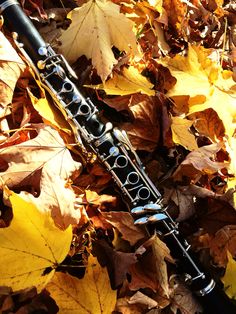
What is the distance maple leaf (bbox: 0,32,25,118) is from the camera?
4.46 feet

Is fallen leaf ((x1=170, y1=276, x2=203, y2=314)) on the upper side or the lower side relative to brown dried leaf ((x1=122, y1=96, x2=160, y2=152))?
lower

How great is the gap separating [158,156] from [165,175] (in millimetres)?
82

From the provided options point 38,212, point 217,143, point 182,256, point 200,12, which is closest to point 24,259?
point 38,212

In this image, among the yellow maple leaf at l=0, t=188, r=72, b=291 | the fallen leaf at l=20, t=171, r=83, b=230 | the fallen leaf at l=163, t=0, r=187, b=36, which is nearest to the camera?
the yellow maple leaf at l=0, t=188, r=72, b=291

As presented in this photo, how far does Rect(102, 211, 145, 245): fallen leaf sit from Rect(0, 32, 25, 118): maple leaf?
0.44m

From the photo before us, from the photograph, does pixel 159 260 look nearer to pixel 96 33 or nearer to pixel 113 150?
pixel 113 150

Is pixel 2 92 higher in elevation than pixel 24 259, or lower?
higher

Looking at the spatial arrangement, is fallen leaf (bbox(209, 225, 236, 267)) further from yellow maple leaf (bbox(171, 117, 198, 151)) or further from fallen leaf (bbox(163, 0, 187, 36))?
fallen leaf (bbox(163, 0, 187, 36))

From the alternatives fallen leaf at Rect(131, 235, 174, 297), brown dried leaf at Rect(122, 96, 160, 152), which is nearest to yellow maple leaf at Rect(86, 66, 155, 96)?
brown dried leaf at Rect(122, 96, 160, 152)

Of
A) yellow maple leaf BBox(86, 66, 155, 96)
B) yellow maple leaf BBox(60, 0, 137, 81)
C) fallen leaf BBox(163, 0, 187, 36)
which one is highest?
yellow maple leaf BBox(60, 0, 137, 81)

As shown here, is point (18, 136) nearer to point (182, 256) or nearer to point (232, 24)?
point (182, 256)

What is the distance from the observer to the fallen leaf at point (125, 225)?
132 centimetres

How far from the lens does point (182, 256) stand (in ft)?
4.33

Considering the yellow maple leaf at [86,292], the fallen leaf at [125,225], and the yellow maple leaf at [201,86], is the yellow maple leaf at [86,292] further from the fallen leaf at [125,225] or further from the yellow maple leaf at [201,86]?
the yellow maple leaf at [201,86]
